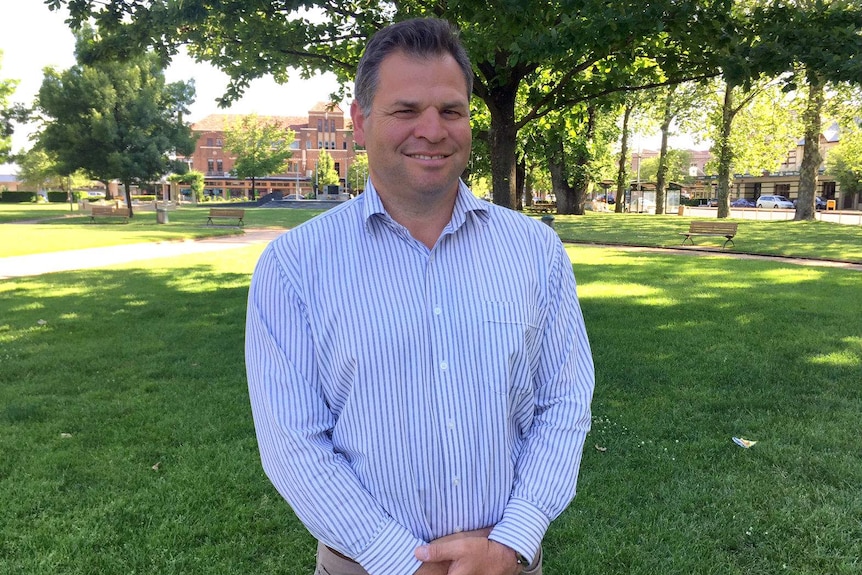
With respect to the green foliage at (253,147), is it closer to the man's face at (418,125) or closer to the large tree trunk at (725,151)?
the large tree trunk at (725,151)

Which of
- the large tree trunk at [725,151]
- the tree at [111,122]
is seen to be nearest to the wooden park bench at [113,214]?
the tree at [111,122]

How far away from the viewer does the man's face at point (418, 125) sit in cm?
174

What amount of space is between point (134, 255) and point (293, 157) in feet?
260

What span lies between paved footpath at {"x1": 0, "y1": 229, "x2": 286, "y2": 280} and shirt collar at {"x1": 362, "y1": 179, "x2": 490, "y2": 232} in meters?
13.1

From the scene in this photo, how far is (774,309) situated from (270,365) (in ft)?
29.8

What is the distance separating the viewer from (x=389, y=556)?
161 centimetres

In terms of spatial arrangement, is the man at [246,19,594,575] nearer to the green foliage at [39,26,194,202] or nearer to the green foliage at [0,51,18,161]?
the green foliage at [39,26,194,202]

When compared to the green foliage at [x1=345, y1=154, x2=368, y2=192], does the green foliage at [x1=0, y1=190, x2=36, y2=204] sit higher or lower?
lower

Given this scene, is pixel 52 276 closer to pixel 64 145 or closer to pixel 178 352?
pixel 178 352

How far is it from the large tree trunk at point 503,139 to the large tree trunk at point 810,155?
Result: 2793 cm

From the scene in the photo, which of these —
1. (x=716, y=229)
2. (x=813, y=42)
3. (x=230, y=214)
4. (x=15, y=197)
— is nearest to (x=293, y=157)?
(x=15, y=197)

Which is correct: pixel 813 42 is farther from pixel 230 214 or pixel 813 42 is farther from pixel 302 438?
pixel 230 214

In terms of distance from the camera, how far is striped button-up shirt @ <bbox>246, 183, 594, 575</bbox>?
1656 millimetres

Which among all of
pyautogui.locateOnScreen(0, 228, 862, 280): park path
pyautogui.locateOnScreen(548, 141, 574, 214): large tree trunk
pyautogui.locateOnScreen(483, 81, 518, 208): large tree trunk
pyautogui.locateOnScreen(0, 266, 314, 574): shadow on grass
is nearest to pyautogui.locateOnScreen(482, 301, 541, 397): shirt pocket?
pyautogui.locateOnScreen(0, 266, 314, 574): shadow on grass
